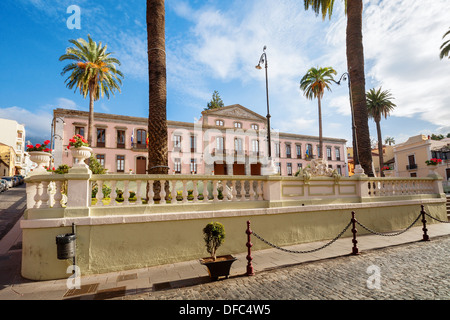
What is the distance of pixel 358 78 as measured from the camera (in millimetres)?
11812

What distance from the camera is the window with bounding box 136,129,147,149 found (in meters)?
34.0

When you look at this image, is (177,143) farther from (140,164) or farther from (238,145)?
(238,145)

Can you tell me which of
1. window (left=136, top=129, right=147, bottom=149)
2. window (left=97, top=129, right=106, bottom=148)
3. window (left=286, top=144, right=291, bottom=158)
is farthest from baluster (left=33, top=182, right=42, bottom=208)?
window (left=286, top=144, right=291, bottom=158)

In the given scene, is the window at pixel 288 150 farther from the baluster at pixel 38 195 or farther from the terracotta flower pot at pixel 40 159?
the baluster at pixel 38 195

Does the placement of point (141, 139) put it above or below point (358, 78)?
above

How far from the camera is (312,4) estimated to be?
14.4 metres

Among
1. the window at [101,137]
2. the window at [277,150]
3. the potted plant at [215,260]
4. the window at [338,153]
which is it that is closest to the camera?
the potted plant at [215,260]

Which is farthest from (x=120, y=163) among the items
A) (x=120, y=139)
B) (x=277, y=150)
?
(x=277, y=150)

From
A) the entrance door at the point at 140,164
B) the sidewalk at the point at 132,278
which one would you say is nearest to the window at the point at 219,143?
the entrance door at the point at 140,164

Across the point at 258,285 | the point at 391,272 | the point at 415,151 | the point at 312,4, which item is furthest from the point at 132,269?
the point at 415,151

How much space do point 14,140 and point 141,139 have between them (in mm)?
52546

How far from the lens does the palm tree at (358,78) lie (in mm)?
11469

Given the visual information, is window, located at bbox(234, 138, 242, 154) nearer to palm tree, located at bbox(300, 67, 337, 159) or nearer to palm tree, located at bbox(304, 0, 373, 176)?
palm tree, located at bbox(300, 67, 337, 159)
